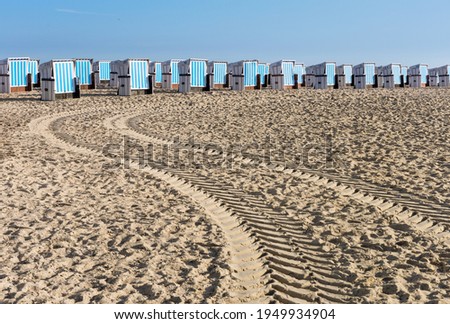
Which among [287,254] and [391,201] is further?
[391,201]

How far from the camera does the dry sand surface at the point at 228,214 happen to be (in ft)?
15.3

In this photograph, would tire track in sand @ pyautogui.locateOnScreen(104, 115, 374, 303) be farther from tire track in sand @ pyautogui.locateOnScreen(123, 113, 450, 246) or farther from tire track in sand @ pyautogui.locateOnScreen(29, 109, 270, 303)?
tire track in sand @ pyautogui.locateOnScreen(123, 113, 450, 246)

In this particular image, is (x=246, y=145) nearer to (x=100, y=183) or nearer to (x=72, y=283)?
(x=100, y=183)

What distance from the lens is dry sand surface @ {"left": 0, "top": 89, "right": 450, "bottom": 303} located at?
4648 millimetres

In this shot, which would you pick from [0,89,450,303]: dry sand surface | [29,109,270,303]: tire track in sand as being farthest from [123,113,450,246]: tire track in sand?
[29,109,270,303]: tire track in sand

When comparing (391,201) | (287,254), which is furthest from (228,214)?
(391,201)

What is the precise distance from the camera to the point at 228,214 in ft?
22.2

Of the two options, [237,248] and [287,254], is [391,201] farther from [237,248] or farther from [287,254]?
[237,248]

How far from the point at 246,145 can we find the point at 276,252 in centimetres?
633

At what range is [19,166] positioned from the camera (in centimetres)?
949

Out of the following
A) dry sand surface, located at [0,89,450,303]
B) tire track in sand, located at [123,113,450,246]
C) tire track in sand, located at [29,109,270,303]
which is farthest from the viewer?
tire track in sand, located at [123,113,450,246]

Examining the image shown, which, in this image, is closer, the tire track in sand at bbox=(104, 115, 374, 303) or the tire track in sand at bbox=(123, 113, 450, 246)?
the tire track in sand at bbox=(104, 115, 374, 303)
